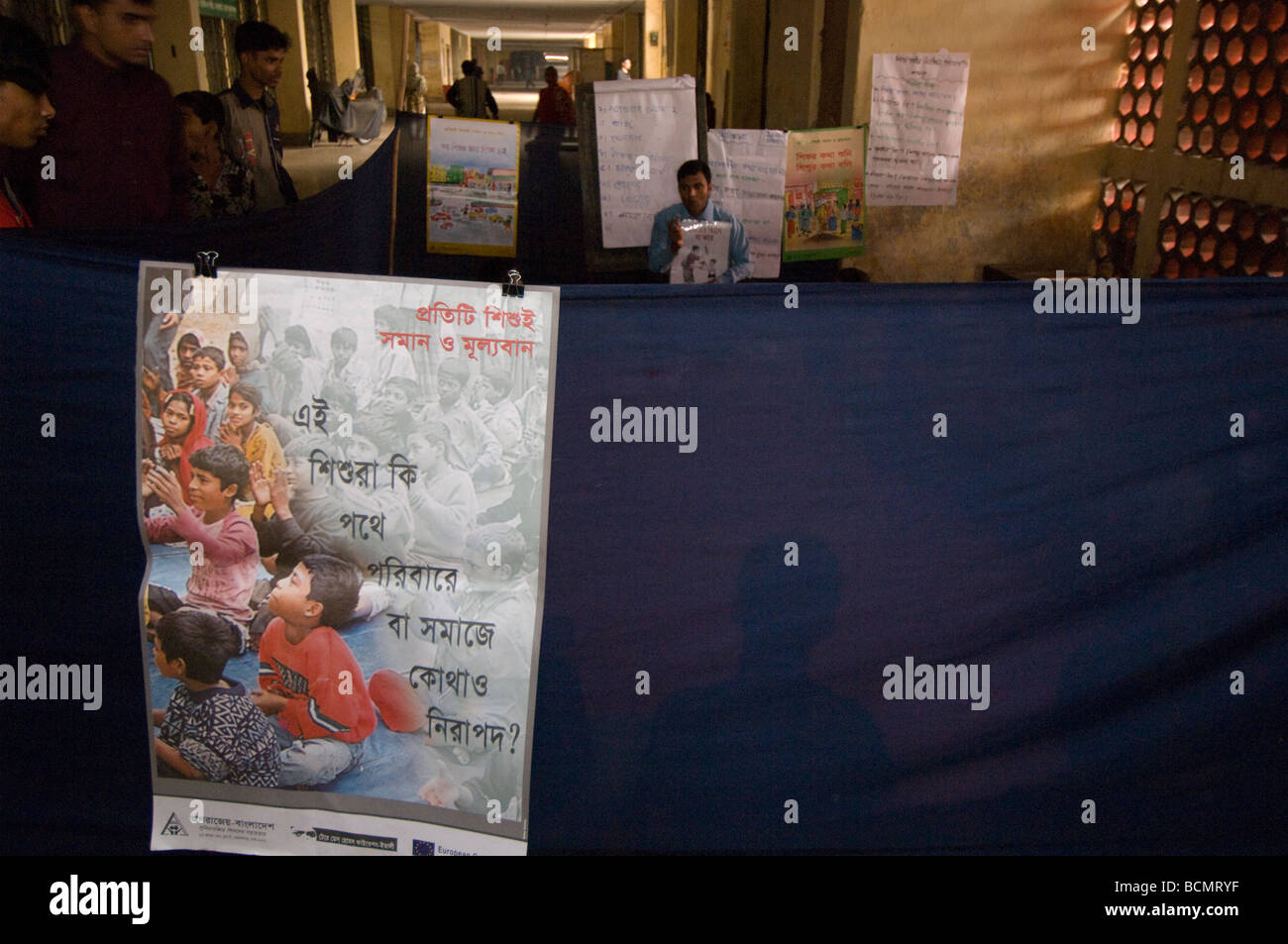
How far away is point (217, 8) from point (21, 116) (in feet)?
41.7

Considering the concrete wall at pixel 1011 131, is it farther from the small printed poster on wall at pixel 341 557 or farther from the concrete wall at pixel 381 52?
the concrete wall at pixel 381 52

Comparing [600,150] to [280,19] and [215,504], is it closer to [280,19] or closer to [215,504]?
[215,504]

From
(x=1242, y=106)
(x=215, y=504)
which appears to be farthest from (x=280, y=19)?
(x=215, y=504)

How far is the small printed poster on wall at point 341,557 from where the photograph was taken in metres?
2.36

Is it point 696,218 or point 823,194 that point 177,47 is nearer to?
point 823,194

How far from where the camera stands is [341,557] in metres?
2.43

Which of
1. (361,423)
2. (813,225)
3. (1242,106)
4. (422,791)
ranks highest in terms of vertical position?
(1242,106)

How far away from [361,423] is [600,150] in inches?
164

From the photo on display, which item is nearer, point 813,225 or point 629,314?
point 629,314

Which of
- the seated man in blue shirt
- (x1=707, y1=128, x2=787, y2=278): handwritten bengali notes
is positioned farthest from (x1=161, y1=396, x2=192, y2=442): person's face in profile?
(x1=707, y1=128, x2=787, y2=278): handwritten bengali notes

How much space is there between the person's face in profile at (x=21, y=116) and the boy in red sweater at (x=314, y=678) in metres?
1.97

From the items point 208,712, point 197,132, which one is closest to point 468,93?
point 197,132

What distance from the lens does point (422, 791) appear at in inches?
97.2

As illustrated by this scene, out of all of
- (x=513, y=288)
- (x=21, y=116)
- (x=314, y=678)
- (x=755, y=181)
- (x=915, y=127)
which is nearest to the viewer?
(x=513, y=288)
